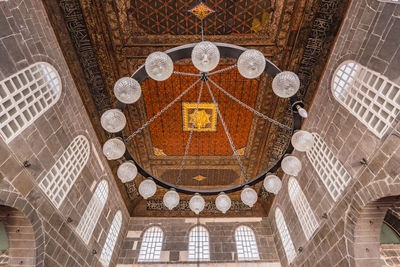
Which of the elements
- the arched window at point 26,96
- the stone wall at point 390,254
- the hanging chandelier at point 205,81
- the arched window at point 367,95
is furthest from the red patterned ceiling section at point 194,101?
the stone wall at point 390,254

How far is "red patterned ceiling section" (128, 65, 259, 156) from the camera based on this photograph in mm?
4879

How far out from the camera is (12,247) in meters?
3.12

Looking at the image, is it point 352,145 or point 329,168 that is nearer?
point 352,145

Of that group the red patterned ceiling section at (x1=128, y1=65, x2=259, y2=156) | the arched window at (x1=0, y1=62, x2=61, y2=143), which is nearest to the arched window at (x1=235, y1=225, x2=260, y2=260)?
the red patterned ceiling section at (x1=128, y1=65, x2=259, y2=156)

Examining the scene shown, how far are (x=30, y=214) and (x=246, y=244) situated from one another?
5990 millimetres

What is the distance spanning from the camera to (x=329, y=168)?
3.99 m

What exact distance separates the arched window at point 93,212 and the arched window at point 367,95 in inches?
223

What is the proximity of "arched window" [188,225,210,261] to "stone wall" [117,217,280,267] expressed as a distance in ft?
0.41

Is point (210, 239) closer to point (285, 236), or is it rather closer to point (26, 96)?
point (285, 236)

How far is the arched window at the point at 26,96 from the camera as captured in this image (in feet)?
9.09

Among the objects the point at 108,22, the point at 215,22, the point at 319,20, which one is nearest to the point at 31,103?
the point at 108,22

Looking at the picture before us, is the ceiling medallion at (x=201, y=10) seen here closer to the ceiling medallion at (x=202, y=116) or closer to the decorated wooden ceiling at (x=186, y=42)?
the decorated wooden ceiling at (x=186, y=42)

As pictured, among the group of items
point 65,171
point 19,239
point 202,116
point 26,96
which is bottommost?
point 19,239

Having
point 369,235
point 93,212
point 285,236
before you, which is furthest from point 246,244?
point 93,212
